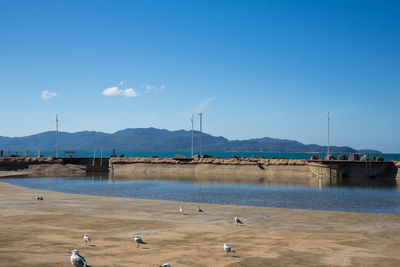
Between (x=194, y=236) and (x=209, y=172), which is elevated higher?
(x=194, y=236)

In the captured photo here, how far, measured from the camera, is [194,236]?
63.3ft

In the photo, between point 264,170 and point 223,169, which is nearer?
point 264,170

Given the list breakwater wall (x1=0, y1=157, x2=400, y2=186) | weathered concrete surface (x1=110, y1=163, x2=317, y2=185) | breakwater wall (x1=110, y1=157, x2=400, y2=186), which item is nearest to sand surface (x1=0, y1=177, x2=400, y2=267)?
breakwater wall (x1=110, y1=157, x2=400, y2=186)

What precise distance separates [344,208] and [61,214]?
22680 millimetres

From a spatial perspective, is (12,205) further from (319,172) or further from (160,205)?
(319,172)

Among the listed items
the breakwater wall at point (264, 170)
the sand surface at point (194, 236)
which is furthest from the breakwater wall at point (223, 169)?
the sand surface at point (194, 236)

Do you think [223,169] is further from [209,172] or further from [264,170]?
[264,170]

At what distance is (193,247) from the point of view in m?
16.8

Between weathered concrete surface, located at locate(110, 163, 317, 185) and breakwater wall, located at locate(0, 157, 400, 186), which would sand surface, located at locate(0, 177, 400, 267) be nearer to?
breakwater wall, located at locate(0, 157, 400, 186)

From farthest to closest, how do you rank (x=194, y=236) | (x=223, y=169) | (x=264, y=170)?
(x=223, y=169) < (x=264, y=170) < (x=194, y=236)

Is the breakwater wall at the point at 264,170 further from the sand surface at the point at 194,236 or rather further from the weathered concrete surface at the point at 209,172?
the sand surface at the point at 194,236

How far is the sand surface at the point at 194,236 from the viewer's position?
14742 mm

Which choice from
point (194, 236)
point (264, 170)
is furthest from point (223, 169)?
point (194, 236)

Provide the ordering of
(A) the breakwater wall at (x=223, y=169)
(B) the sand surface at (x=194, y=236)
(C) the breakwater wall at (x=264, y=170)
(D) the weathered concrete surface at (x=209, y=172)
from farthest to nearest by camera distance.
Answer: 1. (D) the weathered concrete surface at (x=209, y=172)
2. (A) the breakwater wall at (x=223, y=169)
3. (C) the breakwater wall at (x=264, y=170)
4. (B) the sand surface at (x=194, y=236)
